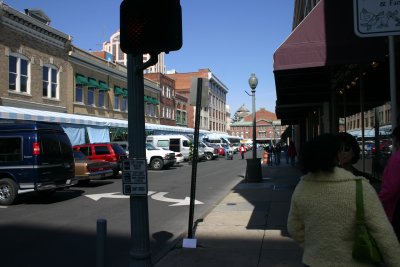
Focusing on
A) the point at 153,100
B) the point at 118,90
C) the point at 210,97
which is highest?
the point at 210,97

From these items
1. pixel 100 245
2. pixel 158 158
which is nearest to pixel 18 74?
pixel 158 158

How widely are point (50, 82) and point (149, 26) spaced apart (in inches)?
1207

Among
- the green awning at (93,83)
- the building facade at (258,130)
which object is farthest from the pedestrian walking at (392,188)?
the building facade at (258,130)

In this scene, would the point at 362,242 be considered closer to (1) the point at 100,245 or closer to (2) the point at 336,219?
(2) the point at 336,219

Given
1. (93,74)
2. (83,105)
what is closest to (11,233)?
(83,105)

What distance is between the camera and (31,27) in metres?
30.0

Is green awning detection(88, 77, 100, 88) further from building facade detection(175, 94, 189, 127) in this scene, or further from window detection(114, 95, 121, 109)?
building facade detection(175, 94, 189, 127)

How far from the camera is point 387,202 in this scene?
12.0ft

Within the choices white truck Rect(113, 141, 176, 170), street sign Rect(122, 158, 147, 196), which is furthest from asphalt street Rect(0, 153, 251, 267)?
white truck Rect(113, 141, 176, 170)

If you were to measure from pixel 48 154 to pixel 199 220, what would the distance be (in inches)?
238

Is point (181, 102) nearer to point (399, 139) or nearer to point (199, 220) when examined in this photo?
point (199, 220)

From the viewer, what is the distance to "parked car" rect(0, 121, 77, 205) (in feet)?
42.9

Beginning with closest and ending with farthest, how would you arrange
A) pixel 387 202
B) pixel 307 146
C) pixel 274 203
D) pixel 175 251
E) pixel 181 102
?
pixel 307 146 → pixel 387 202 → pixel 175 251 → pixel 274 203 → pixel 181 102

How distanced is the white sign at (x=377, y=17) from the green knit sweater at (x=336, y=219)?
4.85 feet
